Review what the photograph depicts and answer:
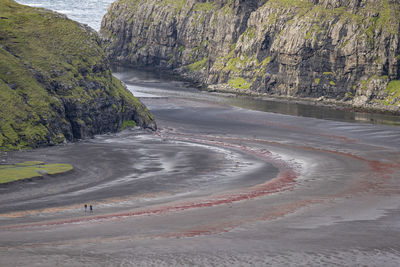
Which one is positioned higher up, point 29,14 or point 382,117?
point 29,14

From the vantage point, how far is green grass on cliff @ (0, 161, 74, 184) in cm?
7244

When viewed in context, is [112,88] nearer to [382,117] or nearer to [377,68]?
[382,117]

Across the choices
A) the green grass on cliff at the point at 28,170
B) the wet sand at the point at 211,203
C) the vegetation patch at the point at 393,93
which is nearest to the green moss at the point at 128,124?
the wet sand at the point at 211,203

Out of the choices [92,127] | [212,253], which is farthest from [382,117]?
[212,253]

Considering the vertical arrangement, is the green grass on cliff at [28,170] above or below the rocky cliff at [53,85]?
below

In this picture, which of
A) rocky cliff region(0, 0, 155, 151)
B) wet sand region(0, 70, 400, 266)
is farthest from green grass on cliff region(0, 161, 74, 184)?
rocky cliff region(0, 0, 155, 151)

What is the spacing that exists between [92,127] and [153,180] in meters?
39.2

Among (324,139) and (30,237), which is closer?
(30,237)

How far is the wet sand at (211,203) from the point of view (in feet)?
161

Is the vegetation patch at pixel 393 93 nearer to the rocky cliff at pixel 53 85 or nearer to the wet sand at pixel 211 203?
the wet sand at pixel 211 203

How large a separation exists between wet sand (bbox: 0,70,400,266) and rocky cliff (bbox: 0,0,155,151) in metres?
Answer: 4.93

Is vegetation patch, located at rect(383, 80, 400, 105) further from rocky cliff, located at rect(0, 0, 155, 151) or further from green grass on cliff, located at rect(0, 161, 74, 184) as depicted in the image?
green grass on cliff, located at rect(0, 161, 74, 184)

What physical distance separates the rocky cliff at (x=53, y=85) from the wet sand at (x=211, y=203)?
4932 mm

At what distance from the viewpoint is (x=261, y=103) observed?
17762 centimetres
